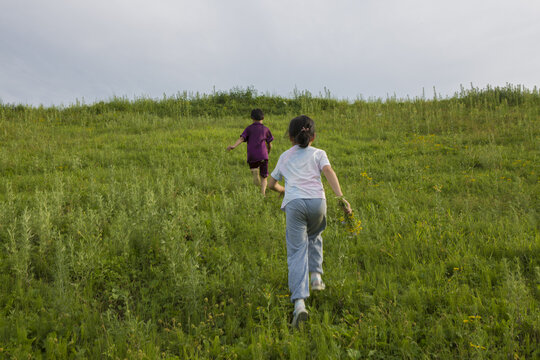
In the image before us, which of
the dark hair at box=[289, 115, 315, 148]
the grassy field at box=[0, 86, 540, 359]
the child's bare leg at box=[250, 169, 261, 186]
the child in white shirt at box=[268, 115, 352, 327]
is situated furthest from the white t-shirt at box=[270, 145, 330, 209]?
the child's bare leg at box=[250, 169, 261, 186]

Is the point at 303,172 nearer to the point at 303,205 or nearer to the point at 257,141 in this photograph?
the point at 303,205

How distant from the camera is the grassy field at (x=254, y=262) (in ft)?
10.1

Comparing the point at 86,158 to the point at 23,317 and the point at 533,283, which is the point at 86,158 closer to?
the point at 23,317

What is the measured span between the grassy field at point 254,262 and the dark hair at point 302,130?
1592 millimetres

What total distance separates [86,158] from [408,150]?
10369 millimetres

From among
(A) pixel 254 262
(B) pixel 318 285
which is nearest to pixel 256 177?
(A) pixel 254 262

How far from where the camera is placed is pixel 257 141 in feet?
26.2

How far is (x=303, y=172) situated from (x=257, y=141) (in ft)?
14.4

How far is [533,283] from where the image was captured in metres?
3.82

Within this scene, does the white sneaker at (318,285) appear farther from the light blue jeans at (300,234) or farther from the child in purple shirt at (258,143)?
the child in purple shirt at (258,143)

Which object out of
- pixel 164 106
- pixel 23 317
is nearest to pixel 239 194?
pixel 23 317

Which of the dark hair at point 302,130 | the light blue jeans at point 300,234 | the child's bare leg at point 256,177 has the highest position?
the dark hair at point 302,130

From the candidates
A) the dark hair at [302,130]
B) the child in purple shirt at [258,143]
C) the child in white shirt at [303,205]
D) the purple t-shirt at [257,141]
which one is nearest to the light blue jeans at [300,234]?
the child in white shirt at [303,205]

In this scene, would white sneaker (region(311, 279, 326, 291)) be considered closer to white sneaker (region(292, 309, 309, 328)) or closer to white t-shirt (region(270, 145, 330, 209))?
white sneaker (region(292, 309, 309, 328))
